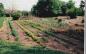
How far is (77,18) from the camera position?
236 centimetres

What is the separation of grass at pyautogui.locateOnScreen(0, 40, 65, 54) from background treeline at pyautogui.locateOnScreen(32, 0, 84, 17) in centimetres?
31

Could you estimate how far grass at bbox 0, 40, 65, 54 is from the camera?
2256mm

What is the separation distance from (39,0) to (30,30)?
279mm

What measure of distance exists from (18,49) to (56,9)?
0.50 m

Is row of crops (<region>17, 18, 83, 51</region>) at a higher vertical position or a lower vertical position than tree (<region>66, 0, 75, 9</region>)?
lower

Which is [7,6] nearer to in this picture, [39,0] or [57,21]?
[39,0]

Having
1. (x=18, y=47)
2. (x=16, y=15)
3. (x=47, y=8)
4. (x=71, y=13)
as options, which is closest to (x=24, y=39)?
Result: (x=18, y=47)

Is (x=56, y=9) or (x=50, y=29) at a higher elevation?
(x=56, y=9)

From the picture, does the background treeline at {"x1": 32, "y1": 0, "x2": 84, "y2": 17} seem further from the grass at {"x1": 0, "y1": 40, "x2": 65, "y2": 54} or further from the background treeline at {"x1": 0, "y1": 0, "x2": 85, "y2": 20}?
the grass at {"x1": 0, "y1": 40, "x2": 65, "y2": 54}

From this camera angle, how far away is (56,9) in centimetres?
238

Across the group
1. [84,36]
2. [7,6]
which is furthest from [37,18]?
[84,36]

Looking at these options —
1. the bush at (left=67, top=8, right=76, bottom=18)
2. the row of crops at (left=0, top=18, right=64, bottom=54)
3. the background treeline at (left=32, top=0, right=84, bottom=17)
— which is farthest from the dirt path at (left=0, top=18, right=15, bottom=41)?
the bush at (left=67, top=8, right=76, bottom=18)

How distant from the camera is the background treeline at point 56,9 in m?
2.35

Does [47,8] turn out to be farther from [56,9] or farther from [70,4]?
[70,4]
